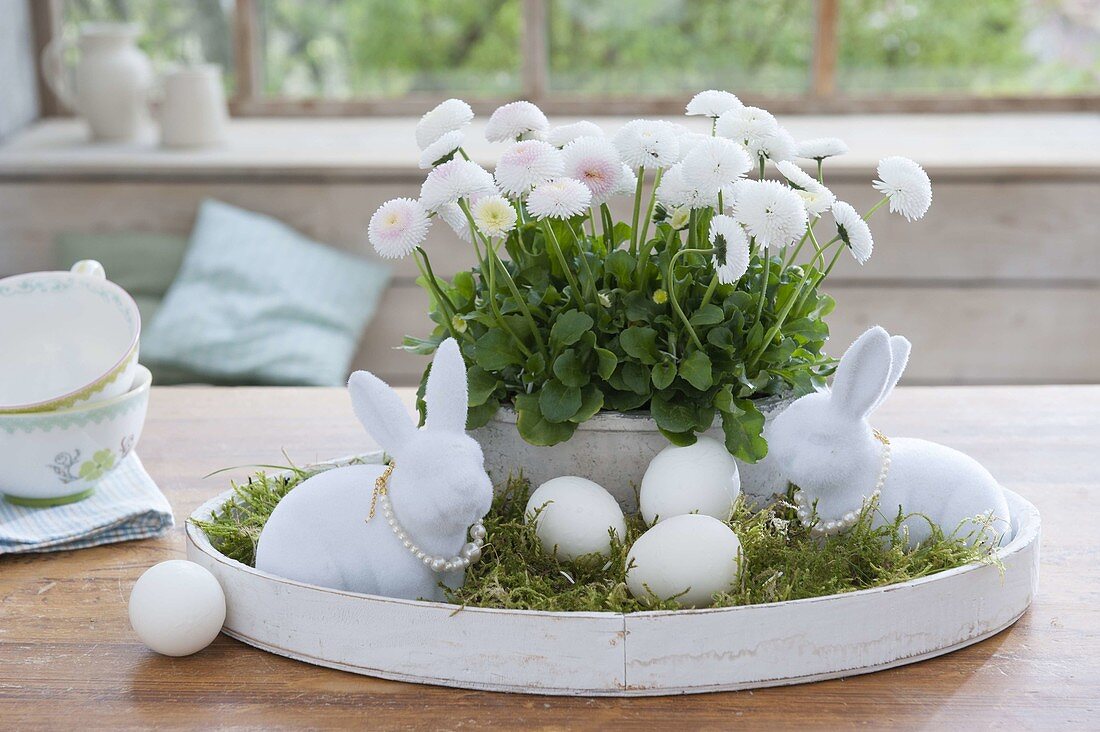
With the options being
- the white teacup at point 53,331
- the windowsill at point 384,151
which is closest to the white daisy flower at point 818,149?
the white teacup at point 53,331

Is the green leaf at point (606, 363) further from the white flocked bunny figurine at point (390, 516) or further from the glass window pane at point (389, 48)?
the glass window pane at point (389, 48)

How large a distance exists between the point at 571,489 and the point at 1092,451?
0.60 metres

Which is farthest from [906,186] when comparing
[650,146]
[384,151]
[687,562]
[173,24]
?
[173,24]

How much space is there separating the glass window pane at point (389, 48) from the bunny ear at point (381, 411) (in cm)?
211

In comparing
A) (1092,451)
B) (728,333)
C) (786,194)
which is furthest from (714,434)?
(1092,451)

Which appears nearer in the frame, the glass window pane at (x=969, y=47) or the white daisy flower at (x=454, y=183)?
the white daisy flower at (x=454, y=183)

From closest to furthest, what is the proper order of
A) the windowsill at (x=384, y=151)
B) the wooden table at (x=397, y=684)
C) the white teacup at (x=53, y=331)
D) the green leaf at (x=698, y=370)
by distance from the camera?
the wooden table at (x=397, y=684), the green leaf at (x=698, y=370), the white teacup at (x=53, y=331), the windowsill at (x=384, y=151)

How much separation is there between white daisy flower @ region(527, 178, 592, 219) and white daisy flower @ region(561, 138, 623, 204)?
0.04 metres

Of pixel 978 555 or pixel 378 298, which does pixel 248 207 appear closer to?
pixel 378 298

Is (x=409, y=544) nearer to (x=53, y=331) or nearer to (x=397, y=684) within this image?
(x=397, y=684)

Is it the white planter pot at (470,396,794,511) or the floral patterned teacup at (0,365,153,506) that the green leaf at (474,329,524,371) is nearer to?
the white planter pot at (470,396,794,511)

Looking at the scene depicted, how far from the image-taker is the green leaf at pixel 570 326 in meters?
0.76

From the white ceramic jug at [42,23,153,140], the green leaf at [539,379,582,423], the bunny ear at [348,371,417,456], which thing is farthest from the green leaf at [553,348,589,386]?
the white ceramic jug at [42,23,153,140]

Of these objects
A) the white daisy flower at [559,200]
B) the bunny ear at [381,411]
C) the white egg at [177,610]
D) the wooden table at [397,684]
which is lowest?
the wooden table at [397,684]
